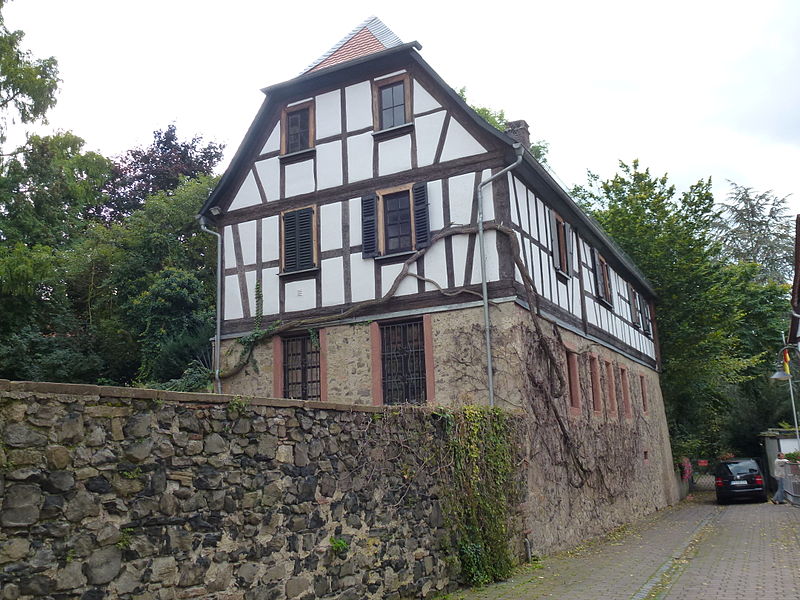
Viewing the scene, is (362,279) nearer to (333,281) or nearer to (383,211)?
(333,281)

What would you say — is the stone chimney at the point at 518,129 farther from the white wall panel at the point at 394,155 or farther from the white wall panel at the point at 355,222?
the white wall panel at the point at 355,222

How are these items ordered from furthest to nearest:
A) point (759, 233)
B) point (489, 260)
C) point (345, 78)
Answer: point (759, 233), point (345, 78), point (489, 260)

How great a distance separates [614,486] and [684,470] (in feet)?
42.3

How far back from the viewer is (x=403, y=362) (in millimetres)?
14414

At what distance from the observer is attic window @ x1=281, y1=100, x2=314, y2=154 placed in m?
16.3

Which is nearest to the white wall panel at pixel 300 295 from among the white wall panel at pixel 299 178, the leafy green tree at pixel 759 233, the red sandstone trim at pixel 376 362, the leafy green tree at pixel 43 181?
the red sandstone trim at pixel 376 362

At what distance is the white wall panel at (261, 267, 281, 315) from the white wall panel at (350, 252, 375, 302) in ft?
6.02

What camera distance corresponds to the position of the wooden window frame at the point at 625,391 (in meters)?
21.0

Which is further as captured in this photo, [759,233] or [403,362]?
[759,233]

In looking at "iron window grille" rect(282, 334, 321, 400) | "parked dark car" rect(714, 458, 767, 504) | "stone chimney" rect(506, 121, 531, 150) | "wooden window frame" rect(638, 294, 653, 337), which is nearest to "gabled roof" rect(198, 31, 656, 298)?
"stone chimney" rect(506, 121, 531, 150)

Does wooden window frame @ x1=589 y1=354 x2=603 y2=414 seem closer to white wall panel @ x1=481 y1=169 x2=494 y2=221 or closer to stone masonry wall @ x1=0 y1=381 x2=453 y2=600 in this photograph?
white wall panel @ x1=481 y1=169 x2=494 y2=221

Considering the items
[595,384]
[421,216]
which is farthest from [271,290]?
[595,384]

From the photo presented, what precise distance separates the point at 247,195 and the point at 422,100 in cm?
448

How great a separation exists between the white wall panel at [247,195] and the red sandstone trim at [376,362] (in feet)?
13.9
